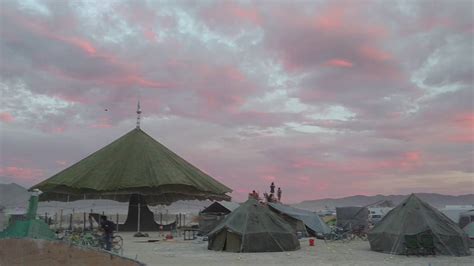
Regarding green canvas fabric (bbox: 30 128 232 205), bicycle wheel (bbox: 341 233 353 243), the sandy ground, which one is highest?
green canvas fabric (bbox: 30 128 232 205)

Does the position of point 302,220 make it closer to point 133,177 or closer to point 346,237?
point 346,237

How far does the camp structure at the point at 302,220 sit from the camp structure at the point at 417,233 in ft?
38.5

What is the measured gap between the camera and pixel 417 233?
2322 centimetres

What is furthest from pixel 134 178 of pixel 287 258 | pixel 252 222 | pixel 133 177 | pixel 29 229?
pixel 29 229

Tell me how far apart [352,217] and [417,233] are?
21920 mm

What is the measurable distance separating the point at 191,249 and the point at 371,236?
9.48 m

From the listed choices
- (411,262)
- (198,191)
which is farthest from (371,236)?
(198,191)

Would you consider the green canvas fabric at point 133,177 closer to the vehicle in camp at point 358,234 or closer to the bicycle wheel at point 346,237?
the vehicle in camp at point 358,234

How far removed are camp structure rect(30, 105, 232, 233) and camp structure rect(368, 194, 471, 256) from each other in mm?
28224

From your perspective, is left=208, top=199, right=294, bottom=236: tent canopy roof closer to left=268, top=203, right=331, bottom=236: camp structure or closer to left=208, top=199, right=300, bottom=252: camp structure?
left=208, top=199, right=300, bottom=252: camp structure

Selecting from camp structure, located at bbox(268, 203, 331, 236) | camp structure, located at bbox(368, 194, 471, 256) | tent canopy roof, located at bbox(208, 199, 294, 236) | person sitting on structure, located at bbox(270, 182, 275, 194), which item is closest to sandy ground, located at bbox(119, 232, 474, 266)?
camp structure, located at bbox(368, 194, 471, 256)

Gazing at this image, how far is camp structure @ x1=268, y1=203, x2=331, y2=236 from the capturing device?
3666cm

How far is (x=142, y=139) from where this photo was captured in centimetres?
5703

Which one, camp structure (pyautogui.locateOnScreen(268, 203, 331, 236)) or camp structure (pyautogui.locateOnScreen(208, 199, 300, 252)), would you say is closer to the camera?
camp structure (pyautogui.locateOnScreen(208, 199, 300, 252))
